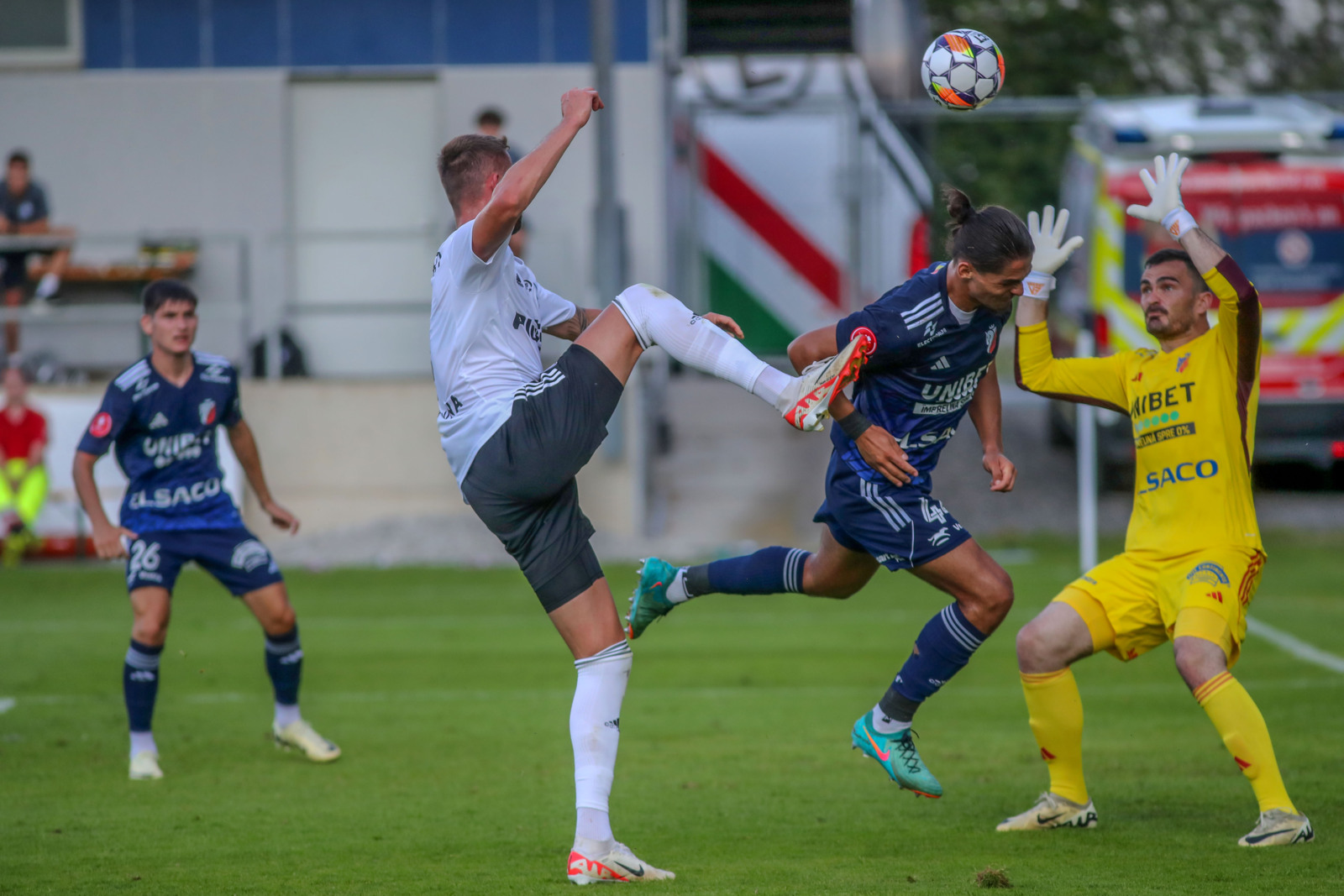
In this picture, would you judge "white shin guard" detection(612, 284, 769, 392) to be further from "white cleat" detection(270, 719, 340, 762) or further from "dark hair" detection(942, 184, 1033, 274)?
"white cleat" detection(270, 719, 340, 762)

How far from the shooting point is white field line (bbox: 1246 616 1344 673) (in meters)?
9.45

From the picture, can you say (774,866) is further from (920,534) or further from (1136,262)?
(1136,262)

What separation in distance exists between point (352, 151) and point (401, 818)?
1299cm

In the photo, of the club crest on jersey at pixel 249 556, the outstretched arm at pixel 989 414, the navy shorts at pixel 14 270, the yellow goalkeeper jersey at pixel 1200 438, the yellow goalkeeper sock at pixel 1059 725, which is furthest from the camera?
the navy shorts at pixel 14 270

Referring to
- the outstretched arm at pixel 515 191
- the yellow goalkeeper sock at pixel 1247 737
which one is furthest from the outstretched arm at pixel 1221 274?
the outstretched arm at pixel 515 191

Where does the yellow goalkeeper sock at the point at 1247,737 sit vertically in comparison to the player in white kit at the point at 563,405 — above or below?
below

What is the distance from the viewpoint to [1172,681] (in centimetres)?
916

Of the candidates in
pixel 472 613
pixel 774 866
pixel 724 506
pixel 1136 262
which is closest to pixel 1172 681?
pixel 774 866

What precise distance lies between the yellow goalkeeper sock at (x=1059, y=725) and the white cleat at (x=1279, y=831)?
657 millimetres

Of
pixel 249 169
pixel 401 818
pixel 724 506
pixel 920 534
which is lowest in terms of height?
pixel 724 506

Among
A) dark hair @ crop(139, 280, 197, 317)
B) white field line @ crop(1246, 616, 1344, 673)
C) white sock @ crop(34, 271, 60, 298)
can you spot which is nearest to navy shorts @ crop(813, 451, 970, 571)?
dark hair @ crop(139, 280, 197, 317)

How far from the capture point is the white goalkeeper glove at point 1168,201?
5.44 metres

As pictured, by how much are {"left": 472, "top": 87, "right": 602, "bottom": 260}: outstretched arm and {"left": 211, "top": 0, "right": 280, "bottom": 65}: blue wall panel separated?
45.7ft

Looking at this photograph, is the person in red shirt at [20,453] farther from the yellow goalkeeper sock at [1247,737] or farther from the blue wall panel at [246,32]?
the yellow goalkeeper sock at [1247,737]
